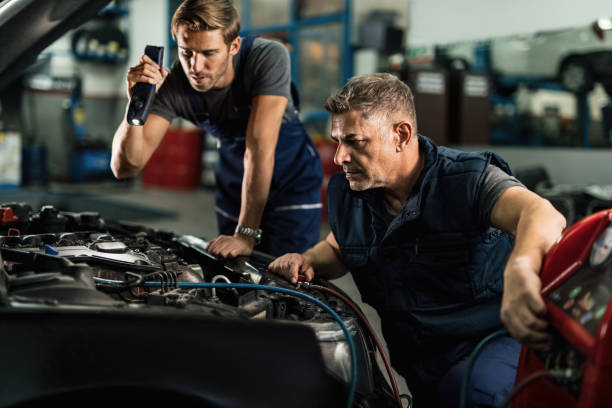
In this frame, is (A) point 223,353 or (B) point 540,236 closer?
(A) point 223,353

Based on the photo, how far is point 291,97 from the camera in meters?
2.27

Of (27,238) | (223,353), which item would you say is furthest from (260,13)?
(223,353)

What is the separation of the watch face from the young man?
977 millimetres

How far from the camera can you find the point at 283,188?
2330 millimetres

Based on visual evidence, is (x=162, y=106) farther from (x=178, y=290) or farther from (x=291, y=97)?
(x=178, y=290)

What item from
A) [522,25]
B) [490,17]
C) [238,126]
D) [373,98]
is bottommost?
[238,126]

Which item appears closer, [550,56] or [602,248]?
[602,248]

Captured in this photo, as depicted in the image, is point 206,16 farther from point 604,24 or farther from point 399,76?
point 399,76

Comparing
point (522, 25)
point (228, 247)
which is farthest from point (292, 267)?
point (522, 25)

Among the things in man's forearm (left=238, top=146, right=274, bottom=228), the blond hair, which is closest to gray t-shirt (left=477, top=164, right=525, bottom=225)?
man's forearm (left=238, top=146, right=274, bottom=228)

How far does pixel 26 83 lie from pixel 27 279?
960cm

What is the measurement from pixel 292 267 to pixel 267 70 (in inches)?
31.0

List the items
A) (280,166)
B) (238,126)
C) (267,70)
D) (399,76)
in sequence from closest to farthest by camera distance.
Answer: (267,70) → (238,126) → (280,166) → (399,76)

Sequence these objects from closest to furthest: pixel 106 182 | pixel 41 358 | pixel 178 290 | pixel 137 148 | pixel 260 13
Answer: pixel 41 358 → pixel 178 290 → pixel 137 148 → pixel 260 13 → pixel 106 182
